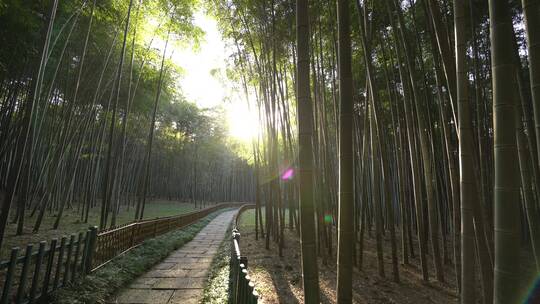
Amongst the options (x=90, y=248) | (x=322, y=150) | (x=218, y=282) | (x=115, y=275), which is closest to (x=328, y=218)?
A: (x=322, y=150)

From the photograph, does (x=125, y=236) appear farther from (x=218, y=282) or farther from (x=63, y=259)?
(x=218, y=282)

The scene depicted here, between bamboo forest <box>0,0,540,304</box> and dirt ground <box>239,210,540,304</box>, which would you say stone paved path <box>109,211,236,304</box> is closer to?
bamboo forest <box>0,0,540,304</box>

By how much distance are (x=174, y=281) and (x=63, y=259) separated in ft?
5.70

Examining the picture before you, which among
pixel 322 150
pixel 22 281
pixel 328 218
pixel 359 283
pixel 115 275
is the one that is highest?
pixel 322 150

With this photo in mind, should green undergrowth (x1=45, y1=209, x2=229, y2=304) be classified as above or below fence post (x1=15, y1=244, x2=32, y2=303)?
below

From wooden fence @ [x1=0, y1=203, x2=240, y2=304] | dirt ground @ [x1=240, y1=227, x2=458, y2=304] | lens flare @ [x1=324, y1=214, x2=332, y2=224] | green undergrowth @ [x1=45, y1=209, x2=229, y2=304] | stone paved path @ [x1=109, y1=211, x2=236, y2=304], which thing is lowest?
dirt ground @ [x1=240, y1=227, x2=458, y2=304]

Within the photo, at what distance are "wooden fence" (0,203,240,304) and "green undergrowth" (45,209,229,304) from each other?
0.12 metres

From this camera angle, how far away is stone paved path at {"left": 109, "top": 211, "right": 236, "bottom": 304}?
310cm

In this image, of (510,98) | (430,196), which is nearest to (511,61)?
(510,98)

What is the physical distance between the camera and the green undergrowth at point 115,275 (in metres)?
2.90

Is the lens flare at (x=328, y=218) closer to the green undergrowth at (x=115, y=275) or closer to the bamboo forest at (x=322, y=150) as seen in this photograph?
the bamboo forest at (x=322, y=150)

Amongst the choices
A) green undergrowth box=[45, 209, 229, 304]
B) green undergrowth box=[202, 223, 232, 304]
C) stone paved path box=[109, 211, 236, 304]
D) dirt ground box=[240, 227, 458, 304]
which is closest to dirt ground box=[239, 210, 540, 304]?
dirt ground box=[240, 227, 458, 304]

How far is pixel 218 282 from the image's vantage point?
11.9ft

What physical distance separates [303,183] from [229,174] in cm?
2612
